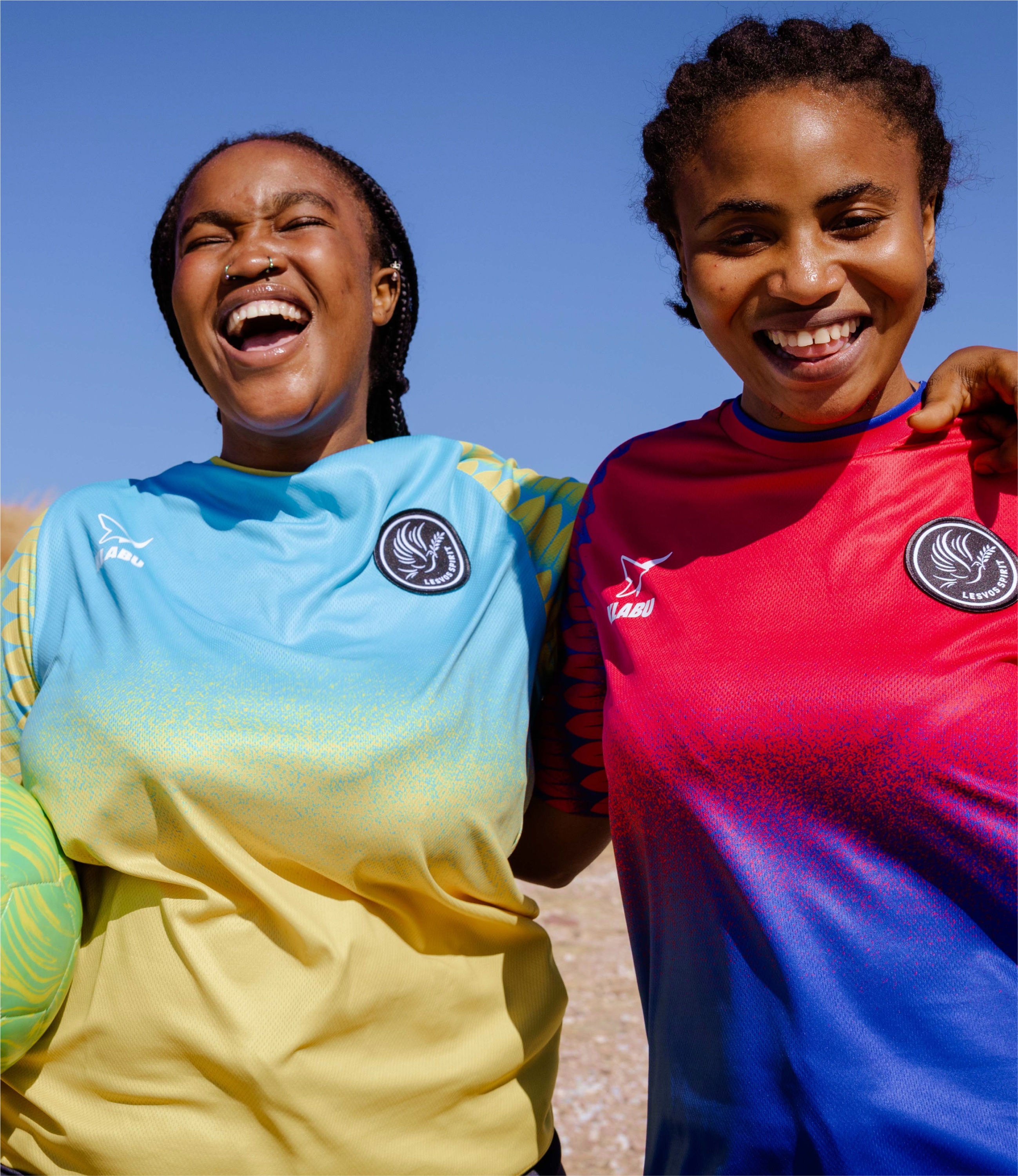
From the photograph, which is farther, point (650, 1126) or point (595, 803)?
point (595, 803)

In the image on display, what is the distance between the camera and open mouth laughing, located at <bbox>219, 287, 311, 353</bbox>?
3.18 metres

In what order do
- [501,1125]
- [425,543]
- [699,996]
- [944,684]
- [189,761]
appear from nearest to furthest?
[944,684] < [699,996] < [189,761] < [501,1125] < [425,543]

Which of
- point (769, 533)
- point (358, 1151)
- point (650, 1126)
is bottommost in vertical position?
point (358, 1151)

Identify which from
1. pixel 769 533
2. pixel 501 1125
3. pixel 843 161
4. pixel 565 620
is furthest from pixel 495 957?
pixel 843 161

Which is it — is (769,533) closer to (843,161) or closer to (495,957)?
(843,161)

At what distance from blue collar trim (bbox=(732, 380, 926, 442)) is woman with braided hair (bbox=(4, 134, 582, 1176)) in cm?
74

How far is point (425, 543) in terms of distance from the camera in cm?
305

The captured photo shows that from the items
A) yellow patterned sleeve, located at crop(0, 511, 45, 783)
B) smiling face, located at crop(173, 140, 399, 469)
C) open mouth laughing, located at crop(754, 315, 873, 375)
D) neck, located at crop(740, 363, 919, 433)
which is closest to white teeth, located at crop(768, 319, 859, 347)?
open mouth laughing, located at crop(754, 315, 873, 375)

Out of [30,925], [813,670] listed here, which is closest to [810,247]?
[813,670]

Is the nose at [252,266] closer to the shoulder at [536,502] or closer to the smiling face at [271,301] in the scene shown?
the smiling face at [271,301]

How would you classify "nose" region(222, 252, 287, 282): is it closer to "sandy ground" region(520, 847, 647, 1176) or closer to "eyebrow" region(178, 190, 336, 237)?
"eyebrow" region(178, 190, 336, 237)

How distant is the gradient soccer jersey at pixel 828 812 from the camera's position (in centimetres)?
212

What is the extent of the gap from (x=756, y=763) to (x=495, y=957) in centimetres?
92

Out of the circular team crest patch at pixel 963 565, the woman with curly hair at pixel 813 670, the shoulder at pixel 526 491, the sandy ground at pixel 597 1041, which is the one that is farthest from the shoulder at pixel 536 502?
the sandy ground at pixel 597 1041
